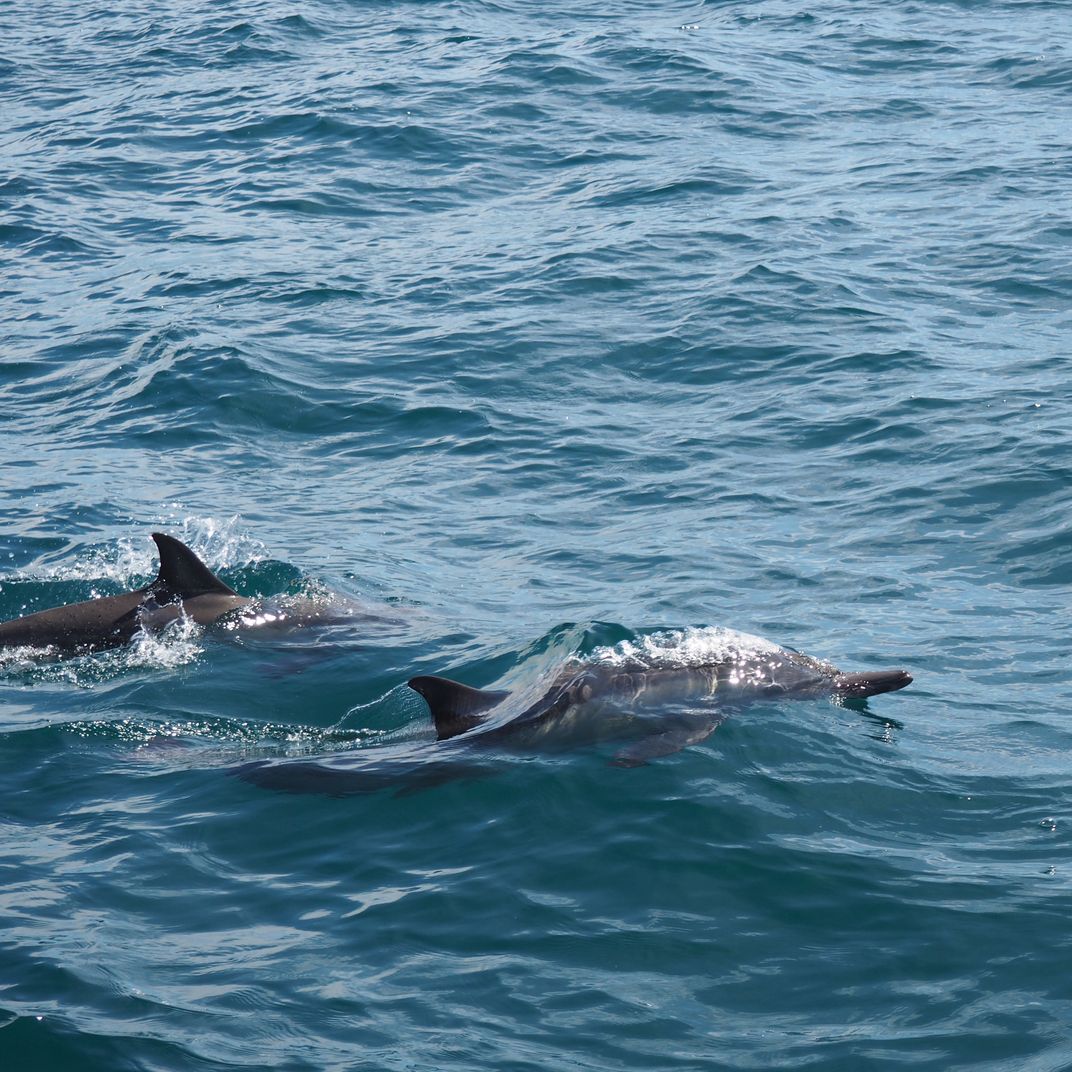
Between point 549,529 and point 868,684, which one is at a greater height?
point 868,684

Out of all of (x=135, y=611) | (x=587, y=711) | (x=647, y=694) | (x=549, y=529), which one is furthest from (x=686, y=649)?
(x=135, y=611)

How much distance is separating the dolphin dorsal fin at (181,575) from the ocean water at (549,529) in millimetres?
496

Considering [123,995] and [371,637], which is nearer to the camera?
[123,995]

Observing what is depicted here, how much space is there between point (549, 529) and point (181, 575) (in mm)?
3773

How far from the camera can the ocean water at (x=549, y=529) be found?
7.77 meters

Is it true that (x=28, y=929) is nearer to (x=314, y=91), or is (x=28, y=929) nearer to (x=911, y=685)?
(x=911, y=685)

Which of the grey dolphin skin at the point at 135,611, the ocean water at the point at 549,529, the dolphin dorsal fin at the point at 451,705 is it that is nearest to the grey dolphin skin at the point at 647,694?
the dolphin dorsal fin at the point at 451,705

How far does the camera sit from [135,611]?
13.2m

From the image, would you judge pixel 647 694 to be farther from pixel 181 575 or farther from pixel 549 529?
pixel 549 529

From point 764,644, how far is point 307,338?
11118 millimetres

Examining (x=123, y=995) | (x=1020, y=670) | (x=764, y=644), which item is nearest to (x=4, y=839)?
(x=123, y=995)

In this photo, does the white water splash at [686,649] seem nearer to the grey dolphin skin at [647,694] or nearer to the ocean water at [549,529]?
the grey dolphin skin at [647,694]

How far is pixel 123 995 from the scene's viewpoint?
7.53m

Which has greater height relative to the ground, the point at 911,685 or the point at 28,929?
the point at 28,929
